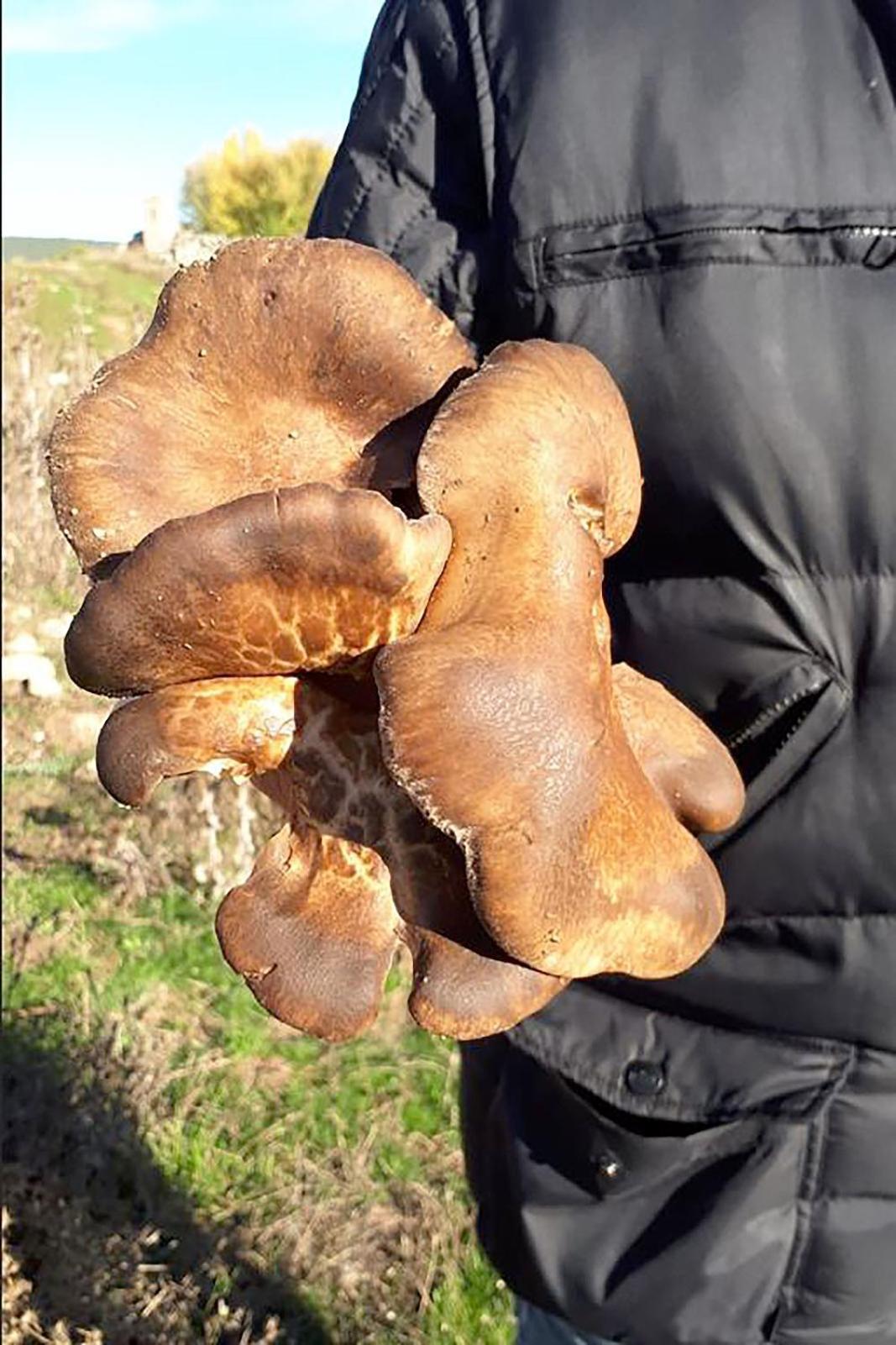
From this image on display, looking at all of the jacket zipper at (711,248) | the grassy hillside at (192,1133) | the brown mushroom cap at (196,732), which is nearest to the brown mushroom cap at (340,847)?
the brown mushroom cap at (196,732)

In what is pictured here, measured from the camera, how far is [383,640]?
135 cm

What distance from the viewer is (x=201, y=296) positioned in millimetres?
1461

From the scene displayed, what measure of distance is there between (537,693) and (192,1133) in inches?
172

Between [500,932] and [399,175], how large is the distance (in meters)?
1.07

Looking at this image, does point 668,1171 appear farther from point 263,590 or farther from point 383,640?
point 263,590

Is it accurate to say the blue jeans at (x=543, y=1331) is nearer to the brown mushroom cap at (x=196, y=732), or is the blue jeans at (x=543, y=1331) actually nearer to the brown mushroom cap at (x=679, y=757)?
the brown mushroom cap at (x=679, y=757)

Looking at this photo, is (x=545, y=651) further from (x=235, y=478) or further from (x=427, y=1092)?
(x=427, y=1092)

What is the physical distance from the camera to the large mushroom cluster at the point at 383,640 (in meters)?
1.27

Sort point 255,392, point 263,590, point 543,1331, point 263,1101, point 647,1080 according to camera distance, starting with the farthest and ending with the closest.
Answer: point 263,1101, point 543,1331, point 647,1080, point 255,392, point 263,590

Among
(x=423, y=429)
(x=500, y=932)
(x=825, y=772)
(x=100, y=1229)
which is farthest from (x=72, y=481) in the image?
(x=100, y=1229)

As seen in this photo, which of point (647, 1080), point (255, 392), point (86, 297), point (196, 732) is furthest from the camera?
point (86, 297)

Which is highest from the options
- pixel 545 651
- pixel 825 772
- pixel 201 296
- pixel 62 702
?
pixel 201 296

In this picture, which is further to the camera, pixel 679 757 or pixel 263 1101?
pixel 263 1101

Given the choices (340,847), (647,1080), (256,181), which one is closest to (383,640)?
(340,847)
